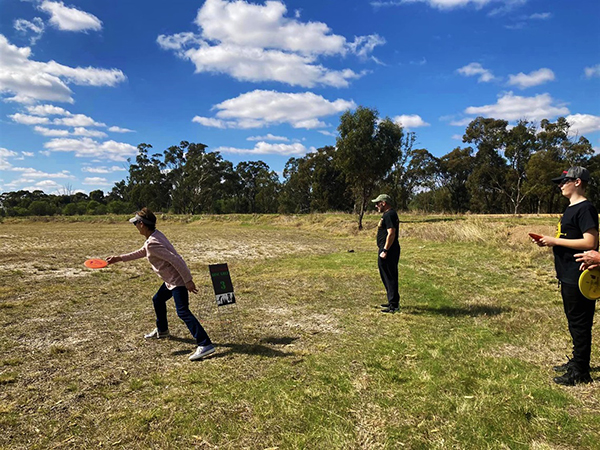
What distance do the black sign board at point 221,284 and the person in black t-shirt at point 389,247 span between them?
9.39 feet

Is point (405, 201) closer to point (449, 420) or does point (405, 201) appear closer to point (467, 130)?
point (467, 130)

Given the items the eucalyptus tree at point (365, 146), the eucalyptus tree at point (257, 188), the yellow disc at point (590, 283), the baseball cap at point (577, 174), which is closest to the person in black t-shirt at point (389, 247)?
the baseball cap at point (577, 174)

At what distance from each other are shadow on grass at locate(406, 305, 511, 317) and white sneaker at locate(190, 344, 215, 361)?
3991mm

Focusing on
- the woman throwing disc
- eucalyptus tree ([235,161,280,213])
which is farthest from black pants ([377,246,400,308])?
eucalyptus tree ([235,161,280,213])

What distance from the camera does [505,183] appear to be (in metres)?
51.1

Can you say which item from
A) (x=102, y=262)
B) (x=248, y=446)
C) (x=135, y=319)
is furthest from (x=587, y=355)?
(x=135, y=319)

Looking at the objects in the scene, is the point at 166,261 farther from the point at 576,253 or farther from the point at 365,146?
the point at 365,146

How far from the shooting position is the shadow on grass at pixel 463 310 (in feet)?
22.4

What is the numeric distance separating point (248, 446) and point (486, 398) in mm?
2436

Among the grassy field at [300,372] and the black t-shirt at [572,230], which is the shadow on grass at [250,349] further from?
the black t-shirt at [572,230]

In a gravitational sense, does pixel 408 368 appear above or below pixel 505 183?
below

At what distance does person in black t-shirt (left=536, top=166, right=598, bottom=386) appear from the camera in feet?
12.0

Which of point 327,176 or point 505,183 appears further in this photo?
point 327,176

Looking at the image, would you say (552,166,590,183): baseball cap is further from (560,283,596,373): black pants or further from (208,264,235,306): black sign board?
(208,264,235,306): black sign board
